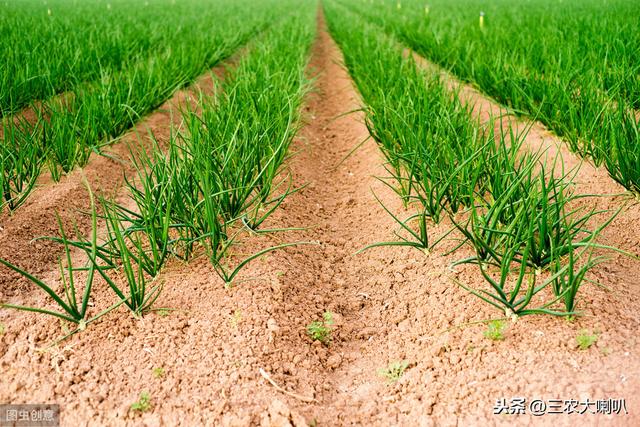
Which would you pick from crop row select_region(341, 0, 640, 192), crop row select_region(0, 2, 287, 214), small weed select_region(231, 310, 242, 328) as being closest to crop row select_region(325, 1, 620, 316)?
crop row select_region(341, 0, 640, 192)

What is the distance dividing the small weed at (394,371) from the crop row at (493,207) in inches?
12.6

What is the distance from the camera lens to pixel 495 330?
1627 mm

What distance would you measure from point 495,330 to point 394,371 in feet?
1.06

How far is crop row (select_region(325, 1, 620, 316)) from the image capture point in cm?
162

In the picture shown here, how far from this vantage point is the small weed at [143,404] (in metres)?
1.44

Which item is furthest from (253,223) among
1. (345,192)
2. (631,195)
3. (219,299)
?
(631,195)

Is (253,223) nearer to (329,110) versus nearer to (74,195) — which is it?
(74,195)

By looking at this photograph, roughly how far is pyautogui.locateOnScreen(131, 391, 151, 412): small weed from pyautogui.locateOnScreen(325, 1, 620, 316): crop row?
85cm

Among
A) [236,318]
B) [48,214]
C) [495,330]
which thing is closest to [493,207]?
[495,330]

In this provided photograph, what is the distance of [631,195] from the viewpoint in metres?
2.44

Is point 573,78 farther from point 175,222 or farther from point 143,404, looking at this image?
point 143,404

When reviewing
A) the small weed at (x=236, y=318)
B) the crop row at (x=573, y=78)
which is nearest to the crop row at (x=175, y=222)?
the small weed at (x=236, y=318)

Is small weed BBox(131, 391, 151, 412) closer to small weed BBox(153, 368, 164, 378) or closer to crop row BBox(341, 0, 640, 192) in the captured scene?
small weed BBox(153, 368, 164, 378)

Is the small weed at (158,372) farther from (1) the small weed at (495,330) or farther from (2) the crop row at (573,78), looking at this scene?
(2) the crop row at (573,78)
